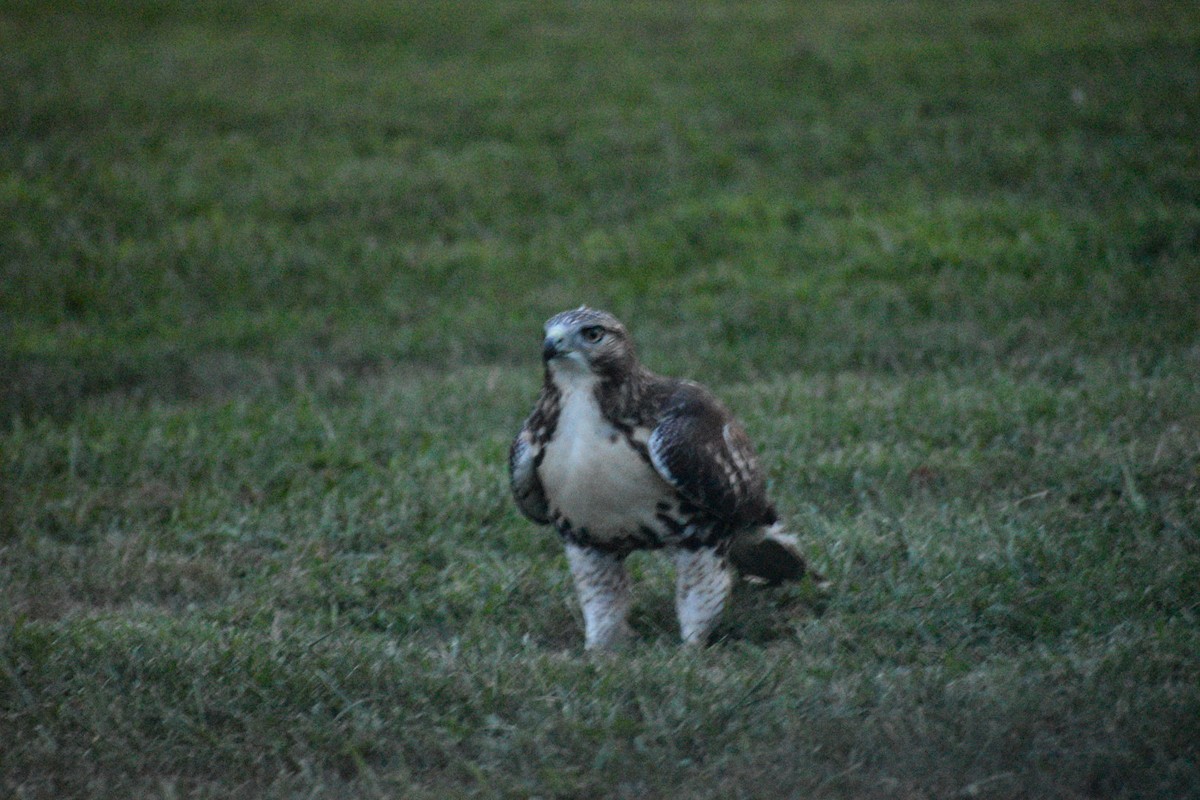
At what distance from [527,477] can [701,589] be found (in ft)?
2.35

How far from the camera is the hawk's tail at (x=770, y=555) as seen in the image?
210 inches

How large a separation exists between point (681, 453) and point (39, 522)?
3.30 metres

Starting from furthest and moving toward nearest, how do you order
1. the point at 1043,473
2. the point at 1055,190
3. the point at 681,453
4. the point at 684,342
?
the point at 1055,190 < the point at 684,342 < the point at 1043,473 < the point at 681,453

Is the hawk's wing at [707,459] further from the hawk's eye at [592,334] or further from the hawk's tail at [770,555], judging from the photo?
the hawk's eye at [592,334]

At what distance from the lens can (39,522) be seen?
6664mm

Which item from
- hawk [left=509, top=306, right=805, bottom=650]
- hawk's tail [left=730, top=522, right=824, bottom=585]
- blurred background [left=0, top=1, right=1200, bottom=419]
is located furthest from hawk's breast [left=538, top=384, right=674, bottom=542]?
blurred background [left=0, top=1, right=1200, bottom=419]

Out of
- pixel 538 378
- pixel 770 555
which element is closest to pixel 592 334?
pixel 770 555

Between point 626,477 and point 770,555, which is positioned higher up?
point 626,477

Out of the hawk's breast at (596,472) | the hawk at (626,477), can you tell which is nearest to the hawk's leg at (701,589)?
the hawk at (626,477)

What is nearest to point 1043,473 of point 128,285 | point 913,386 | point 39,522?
point 913,386

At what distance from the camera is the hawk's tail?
534 centimetres

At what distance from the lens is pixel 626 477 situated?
4922mm

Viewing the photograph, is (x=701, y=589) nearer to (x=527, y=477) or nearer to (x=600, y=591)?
(x=600, y=591)

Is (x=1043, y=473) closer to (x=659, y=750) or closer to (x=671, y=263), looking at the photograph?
(x=659, y=750)
